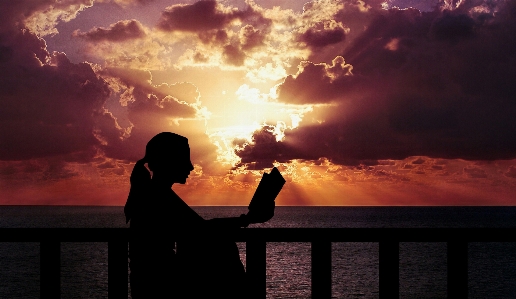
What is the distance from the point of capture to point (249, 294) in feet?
9.65

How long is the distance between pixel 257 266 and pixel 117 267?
32.9 inches

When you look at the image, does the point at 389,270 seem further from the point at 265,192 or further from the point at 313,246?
the point at 265,192

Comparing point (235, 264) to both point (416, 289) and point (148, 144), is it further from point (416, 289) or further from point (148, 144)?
point (416, 289)

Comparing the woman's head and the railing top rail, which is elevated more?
the woman's head

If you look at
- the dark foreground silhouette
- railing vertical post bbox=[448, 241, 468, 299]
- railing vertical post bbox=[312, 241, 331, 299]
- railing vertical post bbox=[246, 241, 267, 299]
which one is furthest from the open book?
railing vertical post bbox=[448, 241, 468, 299]

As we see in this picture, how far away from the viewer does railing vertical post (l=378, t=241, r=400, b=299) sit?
3.20 m

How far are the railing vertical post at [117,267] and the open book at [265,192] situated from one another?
91 cm

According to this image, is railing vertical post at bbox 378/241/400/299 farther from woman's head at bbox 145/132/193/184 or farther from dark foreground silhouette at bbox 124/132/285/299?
woman's head at bbox 145/132/193/184

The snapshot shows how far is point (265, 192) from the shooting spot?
284 centimetres

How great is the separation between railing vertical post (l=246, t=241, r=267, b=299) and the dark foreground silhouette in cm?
25

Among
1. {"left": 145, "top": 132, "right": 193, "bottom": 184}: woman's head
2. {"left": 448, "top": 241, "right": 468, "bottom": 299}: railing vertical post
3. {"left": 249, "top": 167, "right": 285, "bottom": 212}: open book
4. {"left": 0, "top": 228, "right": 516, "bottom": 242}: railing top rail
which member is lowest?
{"left": 448, "top": 241, "right": 468, "bottom": 299}: railing vertical post

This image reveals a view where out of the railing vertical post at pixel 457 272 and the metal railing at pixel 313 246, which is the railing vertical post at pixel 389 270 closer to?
the metal railing at pixel 313 246

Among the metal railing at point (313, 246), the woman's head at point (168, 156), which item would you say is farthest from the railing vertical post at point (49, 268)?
the woman's head at point (168, 156)

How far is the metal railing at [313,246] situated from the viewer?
3.17 meters
